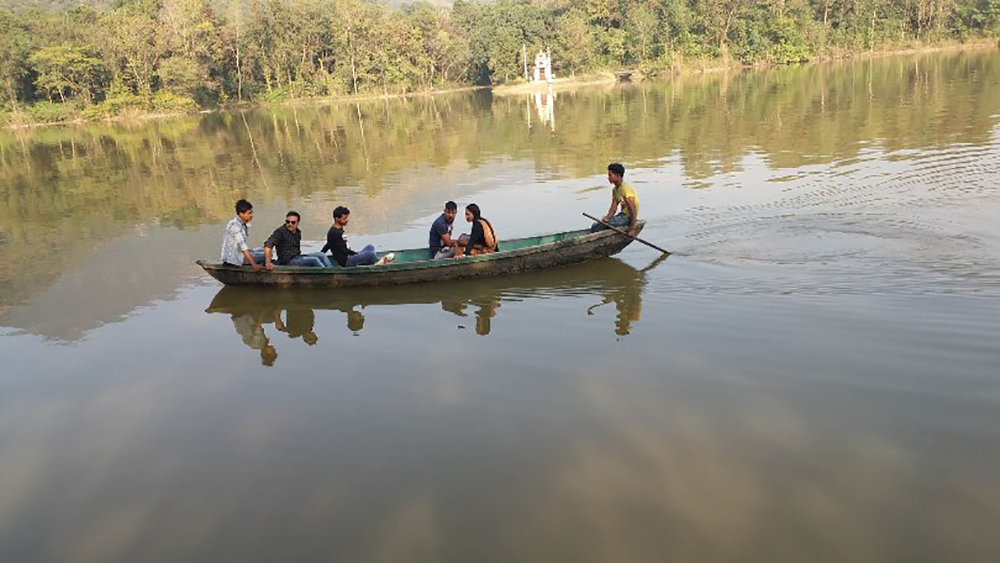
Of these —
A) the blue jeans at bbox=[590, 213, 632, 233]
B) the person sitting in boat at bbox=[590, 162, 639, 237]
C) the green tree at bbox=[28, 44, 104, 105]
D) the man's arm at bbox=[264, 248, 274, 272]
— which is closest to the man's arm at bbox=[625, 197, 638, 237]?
the person sitting in boat at bbox=[590, 162, 639, 237]

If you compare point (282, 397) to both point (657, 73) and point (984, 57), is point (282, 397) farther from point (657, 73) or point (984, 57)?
point (657, 73)

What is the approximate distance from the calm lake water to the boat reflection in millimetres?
55

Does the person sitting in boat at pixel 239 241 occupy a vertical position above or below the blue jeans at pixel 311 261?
above

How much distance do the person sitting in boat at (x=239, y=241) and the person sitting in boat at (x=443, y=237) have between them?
103 inches

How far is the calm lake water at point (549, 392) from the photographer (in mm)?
4629

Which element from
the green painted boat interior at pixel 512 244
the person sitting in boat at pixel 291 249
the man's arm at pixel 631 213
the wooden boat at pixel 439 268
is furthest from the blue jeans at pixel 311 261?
the man's arm at pixel 631 213

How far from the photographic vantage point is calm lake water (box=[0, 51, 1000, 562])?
4629 mm

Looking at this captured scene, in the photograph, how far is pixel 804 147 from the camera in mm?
19469

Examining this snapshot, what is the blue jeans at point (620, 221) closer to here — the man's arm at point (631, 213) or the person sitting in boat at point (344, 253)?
the man's arm at point (631, 213)

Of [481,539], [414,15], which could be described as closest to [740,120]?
[481,539]

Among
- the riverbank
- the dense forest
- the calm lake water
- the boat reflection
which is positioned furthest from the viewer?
the riverbank

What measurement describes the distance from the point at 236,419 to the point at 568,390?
3.21 meters

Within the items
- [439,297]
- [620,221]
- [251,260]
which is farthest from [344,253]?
[620,221]

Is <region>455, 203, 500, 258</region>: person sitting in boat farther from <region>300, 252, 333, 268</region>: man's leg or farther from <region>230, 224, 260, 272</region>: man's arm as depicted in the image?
<region>230, 224, 260, 272</region>: man's arm
